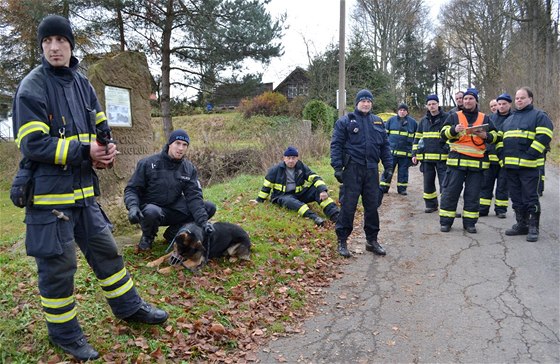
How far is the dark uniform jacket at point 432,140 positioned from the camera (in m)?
8.62

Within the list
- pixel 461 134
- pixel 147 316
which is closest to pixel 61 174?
pixel 147 316

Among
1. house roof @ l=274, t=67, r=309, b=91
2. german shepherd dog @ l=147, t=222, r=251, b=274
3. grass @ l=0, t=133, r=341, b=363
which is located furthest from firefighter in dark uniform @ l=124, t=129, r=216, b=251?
house roof @ l=274, t=67, r=309, b=91

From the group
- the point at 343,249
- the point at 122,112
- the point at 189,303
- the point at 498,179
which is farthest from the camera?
the point at 498,179

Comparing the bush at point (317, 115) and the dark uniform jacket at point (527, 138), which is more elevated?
the bush at point (317, 115)

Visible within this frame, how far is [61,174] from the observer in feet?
10.4

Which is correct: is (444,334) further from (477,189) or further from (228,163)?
(228,163)

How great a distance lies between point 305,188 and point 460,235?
2866mm

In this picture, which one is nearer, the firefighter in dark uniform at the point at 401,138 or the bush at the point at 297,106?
the firefighter in dark uniform at the point at 401,138

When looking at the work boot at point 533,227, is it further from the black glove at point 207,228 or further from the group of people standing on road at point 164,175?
the black glove at point 207,228

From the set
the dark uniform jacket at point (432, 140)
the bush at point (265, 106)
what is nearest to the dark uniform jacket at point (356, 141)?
the dark uniform jacket at point (432, 140)

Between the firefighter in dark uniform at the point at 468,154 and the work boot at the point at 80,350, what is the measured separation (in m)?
5.85

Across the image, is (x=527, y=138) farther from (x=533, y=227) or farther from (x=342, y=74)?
(x=342, y=74)

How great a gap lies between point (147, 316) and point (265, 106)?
26.5 metres

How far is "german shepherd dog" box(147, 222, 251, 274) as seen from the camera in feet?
16.5
